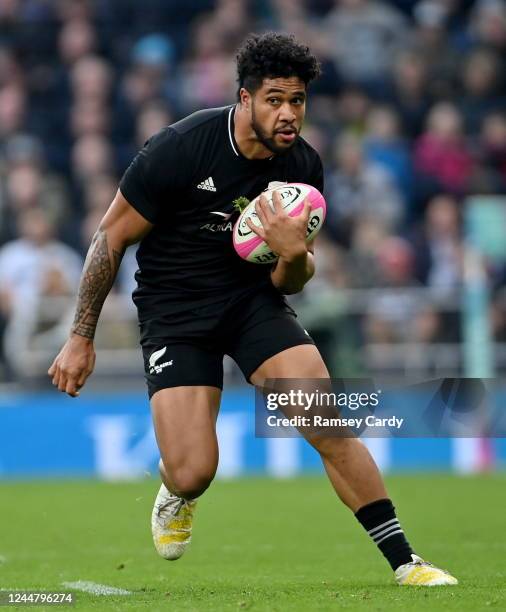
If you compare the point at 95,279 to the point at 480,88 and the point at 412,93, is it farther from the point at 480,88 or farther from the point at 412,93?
the point at 480,88

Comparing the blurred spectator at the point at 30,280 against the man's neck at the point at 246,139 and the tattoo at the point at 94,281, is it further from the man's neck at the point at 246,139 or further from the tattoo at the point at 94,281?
the man's neck at the point at 246,139

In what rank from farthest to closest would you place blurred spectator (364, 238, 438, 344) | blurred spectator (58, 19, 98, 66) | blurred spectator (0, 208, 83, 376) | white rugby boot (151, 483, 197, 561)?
blurred spectator (58, 19, 98, 66) → blurred spectator (0, 208, 83, 376) → blurred spectator (364, 238, 438, 344) → white rugby boot (151, 483, 197, 561)

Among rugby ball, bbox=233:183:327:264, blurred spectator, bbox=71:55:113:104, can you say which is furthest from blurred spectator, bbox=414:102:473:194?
rugby ball, bbox=233:183:327:264

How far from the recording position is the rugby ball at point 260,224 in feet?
20.0

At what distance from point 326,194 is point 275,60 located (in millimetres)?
8935

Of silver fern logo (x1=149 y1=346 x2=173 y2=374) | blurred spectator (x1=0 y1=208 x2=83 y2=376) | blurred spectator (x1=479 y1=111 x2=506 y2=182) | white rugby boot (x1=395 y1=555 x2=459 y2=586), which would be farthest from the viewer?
blurred spectator (x1=479 y1=111 x2=506 y2=182)

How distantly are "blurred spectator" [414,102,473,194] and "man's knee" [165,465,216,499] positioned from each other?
9.60 m

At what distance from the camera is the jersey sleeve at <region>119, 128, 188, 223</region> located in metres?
6.07

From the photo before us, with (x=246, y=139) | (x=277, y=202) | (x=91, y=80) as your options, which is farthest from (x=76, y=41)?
(x=277, y=202)

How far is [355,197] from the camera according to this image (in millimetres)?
14773

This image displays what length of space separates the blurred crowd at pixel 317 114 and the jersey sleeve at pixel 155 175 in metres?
6.89

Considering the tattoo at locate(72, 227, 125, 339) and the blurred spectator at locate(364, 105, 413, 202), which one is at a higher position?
the blurred spectator at locate(364, 105, 413, 202)

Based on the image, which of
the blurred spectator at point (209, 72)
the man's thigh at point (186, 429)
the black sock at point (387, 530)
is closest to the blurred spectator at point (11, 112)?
the blurred spectator at point (209, 72)

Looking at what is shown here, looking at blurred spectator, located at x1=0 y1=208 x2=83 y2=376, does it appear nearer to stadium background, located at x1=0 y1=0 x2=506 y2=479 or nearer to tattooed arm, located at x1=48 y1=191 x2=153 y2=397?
stadium background, located at x1=0 y1=0 x2=506 y2=479
